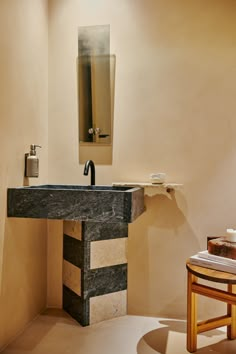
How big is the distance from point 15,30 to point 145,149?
3.98 feet

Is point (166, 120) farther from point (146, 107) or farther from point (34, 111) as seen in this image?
point (34, 111)

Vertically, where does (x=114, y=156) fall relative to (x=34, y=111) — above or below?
below

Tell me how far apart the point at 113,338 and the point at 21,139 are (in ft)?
4.81

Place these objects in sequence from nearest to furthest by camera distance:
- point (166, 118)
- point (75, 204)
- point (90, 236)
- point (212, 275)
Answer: point (212, 275)
point (75, 204)
point (90, 236)
point (166, 118)

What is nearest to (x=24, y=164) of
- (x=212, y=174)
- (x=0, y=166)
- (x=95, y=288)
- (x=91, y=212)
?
(x=0, y=166)

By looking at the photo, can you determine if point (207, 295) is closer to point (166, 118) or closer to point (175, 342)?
point (175, 342)

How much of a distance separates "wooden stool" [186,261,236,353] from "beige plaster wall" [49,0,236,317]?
0.31 meters

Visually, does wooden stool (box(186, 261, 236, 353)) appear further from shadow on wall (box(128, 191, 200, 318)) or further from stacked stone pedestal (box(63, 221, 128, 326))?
stacked stone pedestal (box(63, 221, 128, 326))

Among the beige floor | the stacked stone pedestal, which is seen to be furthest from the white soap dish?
the beige floor

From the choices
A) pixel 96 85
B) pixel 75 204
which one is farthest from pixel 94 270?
pixel 96 85

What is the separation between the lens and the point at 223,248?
2023mm

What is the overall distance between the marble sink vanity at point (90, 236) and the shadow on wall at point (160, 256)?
0.09 meters

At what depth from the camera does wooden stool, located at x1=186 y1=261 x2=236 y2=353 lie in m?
1.92

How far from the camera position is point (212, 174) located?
2494 millimetres
